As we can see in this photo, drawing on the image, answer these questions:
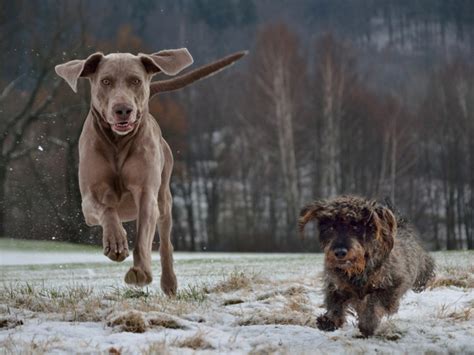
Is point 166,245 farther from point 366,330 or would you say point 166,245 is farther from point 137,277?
point 366,330

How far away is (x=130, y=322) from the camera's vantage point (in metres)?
4.84

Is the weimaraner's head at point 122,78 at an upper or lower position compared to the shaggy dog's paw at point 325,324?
upper

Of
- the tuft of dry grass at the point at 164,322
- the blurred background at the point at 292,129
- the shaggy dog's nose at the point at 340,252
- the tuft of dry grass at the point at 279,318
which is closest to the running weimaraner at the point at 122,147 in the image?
the tuft of dry grass at the point at 164,322

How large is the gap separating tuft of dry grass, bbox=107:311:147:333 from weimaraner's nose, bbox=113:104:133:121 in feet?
4.76

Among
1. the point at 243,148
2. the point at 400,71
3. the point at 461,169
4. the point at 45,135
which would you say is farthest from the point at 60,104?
the point at 400,71

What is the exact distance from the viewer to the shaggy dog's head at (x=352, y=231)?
5105 mm

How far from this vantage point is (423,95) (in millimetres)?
34906

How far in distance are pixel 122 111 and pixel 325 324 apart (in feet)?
7.03

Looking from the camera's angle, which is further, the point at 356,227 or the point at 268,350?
the point at 356,227

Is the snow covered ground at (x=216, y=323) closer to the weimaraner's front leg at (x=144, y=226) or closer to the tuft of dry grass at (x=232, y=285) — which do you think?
the tuft of dry grass at (x=232, y=285)

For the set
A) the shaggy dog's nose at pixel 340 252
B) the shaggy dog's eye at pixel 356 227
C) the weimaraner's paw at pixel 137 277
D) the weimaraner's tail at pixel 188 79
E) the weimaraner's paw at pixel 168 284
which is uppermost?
the weimaraner's tail at pixel 188 79

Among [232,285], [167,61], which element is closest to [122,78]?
[167,61]

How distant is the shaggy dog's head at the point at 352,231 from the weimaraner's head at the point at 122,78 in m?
1.51

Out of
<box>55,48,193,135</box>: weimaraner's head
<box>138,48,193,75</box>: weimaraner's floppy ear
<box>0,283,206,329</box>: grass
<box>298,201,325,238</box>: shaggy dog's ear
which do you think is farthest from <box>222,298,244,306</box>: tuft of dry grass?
<box>138,48,193,75</box>: weimaraner's floppy ear
